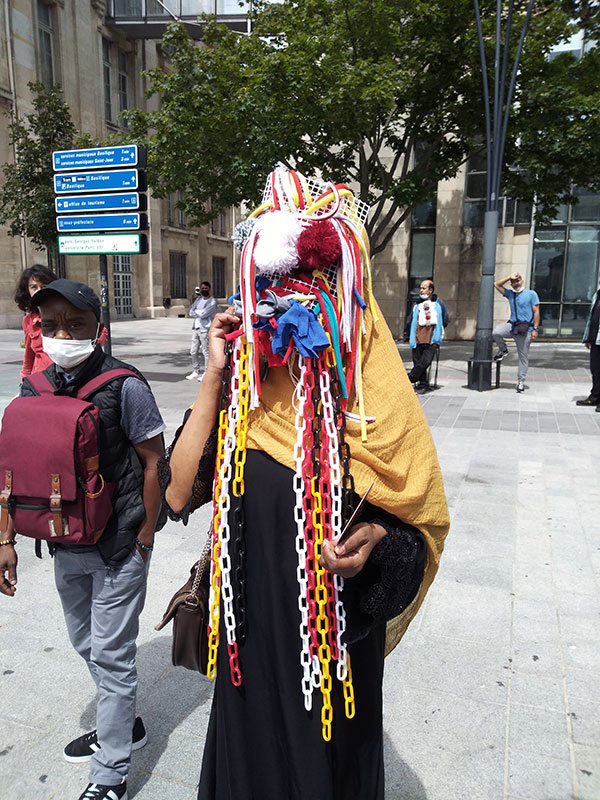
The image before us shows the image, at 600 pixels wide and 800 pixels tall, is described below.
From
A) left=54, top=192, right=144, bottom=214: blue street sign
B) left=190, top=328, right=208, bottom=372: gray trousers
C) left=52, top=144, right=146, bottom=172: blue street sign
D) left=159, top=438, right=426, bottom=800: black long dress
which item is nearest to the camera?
left=159, top=438, right=426, bottom=800: black long dress

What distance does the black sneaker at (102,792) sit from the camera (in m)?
2.10

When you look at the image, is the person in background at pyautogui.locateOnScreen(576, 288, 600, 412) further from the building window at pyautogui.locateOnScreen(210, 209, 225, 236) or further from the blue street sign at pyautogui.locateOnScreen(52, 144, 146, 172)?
the building window at pyautogui.locateOnScreen(210, 209, 225, 236)

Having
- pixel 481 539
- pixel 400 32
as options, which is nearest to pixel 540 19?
pixel 400 32

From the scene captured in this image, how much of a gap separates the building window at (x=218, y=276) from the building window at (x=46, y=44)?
15957mm

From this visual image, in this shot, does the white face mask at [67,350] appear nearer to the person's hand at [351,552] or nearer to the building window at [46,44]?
the person's hand at [351,552]

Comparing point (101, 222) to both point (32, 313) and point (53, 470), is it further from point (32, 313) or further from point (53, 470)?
point (53, 470)

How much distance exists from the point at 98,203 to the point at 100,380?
5258 millimetres

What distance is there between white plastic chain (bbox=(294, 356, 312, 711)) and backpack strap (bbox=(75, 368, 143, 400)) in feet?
3.07

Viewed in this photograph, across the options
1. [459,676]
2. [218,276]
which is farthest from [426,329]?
[218,276]

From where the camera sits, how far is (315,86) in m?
11.1

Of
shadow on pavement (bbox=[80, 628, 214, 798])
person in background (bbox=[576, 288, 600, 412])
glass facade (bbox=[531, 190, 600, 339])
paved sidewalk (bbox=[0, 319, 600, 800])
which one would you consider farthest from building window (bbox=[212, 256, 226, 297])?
shadow on pavement (bbox=[80, 628, 214, 798])

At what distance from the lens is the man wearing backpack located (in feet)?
6.90

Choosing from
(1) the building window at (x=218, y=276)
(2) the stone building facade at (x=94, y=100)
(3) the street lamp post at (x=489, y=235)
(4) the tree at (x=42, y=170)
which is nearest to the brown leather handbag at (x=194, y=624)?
(3) the street lamp post at (x=489, y=235)

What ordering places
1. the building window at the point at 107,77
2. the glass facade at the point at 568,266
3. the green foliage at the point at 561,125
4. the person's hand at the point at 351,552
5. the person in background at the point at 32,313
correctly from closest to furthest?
the person's hand at the point at 351,552
the person in background at the point at 32,313
the green foliage at the point at 561,125
the glass facade at the point at 568,266
the building window at the point at 107,77
